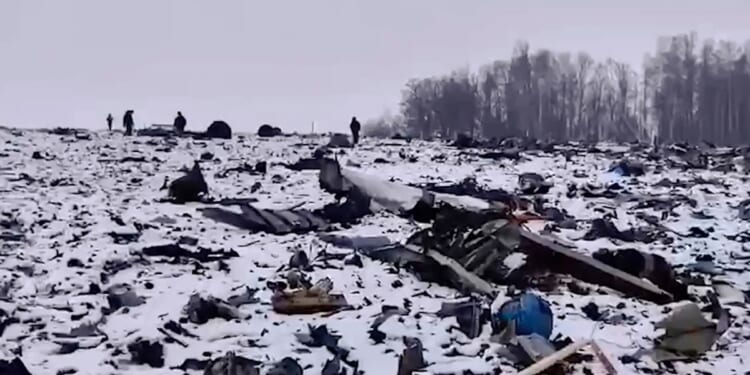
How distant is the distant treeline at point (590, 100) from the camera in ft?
189

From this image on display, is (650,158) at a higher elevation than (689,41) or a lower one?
lower

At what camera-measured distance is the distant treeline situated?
5759 centimetres

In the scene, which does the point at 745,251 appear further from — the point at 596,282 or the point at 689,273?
the point at 596,282

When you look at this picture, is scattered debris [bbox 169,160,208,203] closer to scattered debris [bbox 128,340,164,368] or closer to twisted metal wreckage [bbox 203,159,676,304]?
twisted metal wreckage [bbox 203,159,676,304]

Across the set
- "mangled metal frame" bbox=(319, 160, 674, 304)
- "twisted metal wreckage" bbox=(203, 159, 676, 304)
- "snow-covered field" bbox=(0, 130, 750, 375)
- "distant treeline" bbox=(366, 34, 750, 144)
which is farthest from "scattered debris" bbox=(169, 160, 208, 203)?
"distant treeline" bbox=(366, 34, 750, 144)

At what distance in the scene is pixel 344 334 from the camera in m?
7.50

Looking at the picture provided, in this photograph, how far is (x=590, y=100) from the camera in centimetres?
6681

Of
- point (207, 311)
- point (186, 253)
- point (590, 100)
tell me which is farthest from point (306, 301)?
point (590, 100)

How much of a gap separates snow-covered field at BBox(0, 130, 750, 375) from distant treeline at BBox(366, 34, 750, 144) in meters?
40.8

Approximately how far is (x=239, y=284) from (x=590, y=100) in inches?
2390

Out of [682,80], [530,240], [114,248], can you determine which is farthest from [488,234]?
[682,80]

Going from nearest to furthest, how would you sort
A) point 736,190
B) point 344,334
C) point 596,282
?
point 344,334, point 596,282, point 736,190

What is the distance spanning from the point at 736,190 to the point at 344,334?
10.9 metres

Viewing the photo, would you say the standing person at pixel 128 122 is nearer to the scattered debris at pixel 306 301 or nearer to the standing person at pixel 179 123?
the standing person at pixel 179 123
